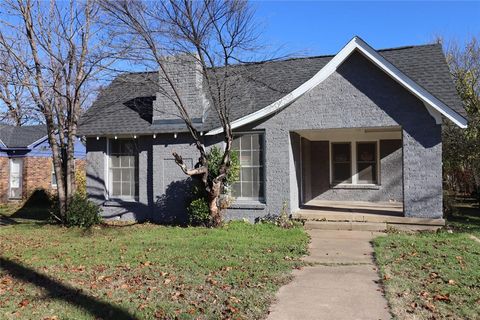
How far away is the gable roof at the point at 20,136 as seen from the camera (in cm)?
2303

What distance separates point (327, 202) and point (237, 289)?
32.5 ft

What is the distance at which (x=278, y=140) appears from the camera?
12836 mm

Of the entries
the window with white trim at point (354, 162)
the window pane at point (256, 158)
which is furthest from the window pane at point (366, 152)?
the window pane at point (256, 158)

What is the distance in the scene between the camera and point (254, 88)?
45.6 ft

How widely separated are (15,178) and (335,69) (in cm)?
1893

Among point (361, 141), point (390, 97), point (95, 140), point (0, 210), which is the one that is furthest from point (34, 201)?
point (390, 97)

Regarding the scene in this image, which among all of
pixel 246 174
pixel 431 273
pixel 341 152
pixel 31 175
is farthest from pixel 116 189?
pixel 431 273

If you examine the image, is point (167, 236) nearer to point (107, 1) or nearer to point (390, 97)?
point (107, 1)

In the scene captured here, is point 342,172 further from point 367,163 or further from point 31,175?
point 31,175

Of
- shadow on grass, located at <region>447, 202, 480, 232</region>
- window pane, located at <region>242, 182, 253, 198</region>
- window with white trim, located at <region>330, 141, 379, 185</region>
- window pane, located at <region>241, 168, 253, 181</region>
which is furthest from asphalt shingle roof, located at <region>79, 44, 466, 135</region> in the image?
window with white trim, located at <region>330, 141, 379, 185</region>

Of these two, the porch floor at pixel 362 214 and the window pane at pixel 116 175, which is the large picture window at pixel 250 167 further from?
the window pane at pixel 116 175

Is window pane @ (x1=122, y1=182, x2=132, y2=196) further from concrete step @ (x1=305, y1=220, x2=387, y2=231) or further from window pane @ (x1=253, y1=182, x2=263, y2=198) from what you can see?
concrete step @ (x1=305, y1=220, x2=387, y2=231)

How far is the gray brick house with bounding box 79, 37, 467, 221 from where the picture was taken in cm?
1148

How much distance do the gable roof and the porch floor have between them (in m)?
16.3
